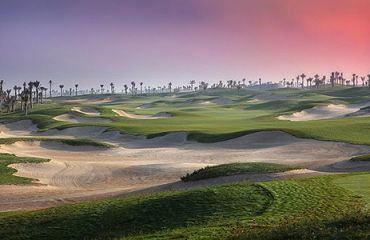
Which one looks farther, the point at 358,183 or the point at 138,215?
the point at 358,183

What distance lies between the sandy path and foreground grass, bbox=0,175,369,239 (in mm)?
7016

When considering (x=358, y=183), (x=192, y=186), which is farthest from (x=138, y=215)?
(x=358, y=183)

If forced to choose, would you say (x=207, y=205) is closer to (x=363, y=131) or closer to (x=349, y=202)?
(x=349, y=202)

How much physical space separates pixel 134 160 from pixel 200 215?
1087 inches

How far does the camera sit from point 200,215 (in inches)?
807

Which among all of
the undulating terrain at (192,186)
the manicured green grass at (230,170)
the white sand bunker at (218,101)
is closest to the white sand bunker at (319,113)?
the undulating terrain at (192,186)

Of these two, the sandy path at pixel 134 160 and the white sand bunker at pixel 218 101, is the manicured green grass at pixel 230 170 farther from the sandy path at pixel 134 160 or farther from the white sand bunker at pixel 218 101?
the white sand bunker at pixel 218 101

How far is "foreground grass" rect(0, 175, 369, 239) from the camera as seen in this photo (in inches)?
707

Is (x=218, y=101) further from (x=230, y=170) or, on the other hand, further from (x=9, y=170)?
(x=230, y=170)

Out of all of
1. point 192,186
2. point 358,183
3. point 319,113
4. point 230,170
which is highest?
point 319,113

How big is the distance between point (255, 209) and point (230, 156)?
25.6 metres

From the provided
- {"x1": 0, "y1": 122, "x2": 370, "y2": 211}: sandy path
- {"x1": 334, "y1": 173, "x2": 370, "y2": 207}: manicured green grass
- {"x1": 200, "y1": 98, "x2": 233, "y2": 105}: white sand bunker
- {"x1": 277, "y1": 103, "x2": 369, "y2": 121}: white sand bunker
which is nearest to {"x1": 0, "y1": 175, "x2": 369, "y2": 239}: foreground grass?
{"x1": 334, "y1": 173, "x2": 370, "y2": 207}: manicured green grass

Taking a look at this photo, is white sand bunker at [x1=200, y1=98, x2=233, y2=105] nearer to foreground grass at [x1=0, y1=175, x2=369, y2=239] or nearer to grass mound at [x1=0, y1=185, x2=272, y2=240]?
foreground grass at [x1=0, y1=175, x2=369, y2=239]

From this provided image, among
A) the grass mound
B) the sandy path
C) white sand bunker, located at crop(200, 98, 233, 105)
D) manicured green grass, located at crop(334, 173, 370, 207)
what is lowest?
the sandy path
